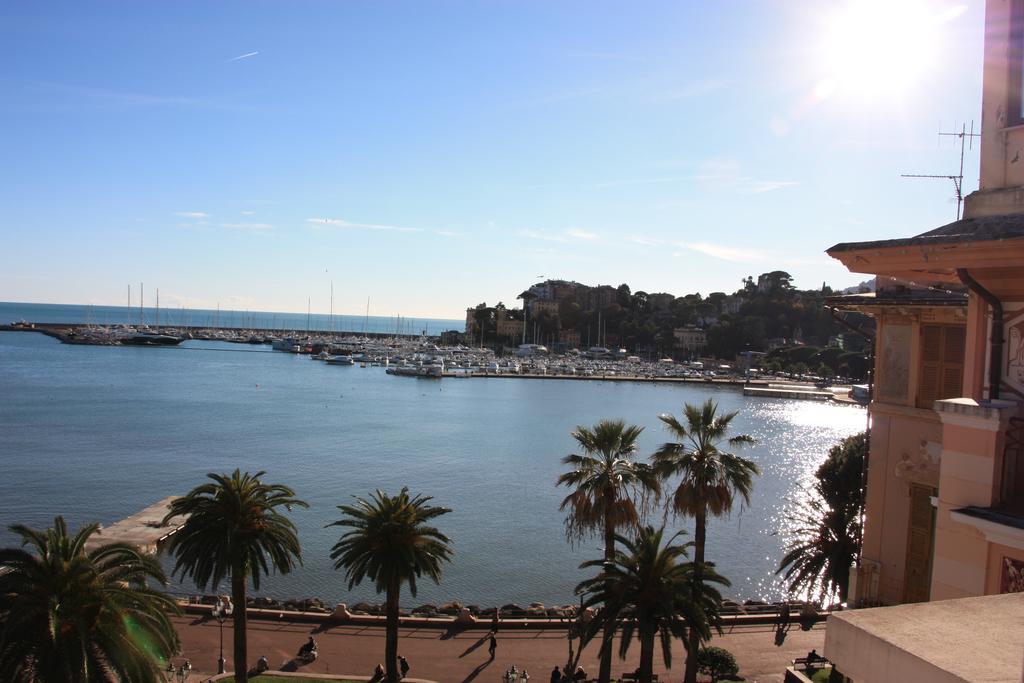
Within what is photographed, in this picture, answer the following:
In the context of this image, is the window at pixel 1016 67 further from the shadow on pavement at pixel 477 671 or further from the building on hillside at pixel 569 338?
the building on hillside at pixel 569 338

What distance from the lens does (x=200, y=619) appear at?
62.4ft

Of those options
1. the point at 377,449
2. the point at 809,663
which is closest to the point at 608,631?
the point at 809,663

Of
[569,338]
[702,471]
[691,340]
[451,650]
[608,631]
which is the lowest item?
[451,650]

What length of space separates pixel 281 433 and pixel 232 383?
127ft

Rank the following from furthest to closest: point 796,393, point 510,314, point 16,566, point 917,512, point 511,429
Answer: point 510,314, point 796,393, point 511,429, point 917,512, point 16,566

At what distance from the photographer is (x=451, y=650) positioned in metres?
17.6

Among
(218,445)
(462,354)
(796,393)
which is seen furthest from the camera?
(462,354)

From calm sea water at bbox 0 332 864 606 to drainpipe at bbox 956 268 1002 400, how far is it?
22972mm

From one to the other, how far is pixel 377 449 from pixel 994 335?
4913 cm

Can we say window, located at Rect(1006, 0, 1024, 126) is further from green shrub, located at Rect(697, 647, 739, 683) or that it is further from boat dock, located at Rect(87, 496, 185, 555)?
boat dock, located at Rect(87, 496, 185, 555)

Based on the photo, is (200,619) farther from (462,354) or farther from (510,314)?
(510,314)

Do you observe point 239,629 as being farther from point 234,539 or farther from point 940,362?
point 940,362

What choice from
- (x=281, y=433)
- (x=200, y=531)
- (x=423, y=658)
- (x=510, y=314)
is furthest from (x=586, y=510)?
(x=510, y=314)

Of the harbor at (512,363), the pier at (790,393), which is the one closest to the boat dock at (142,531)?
the harbor at (512,363)
